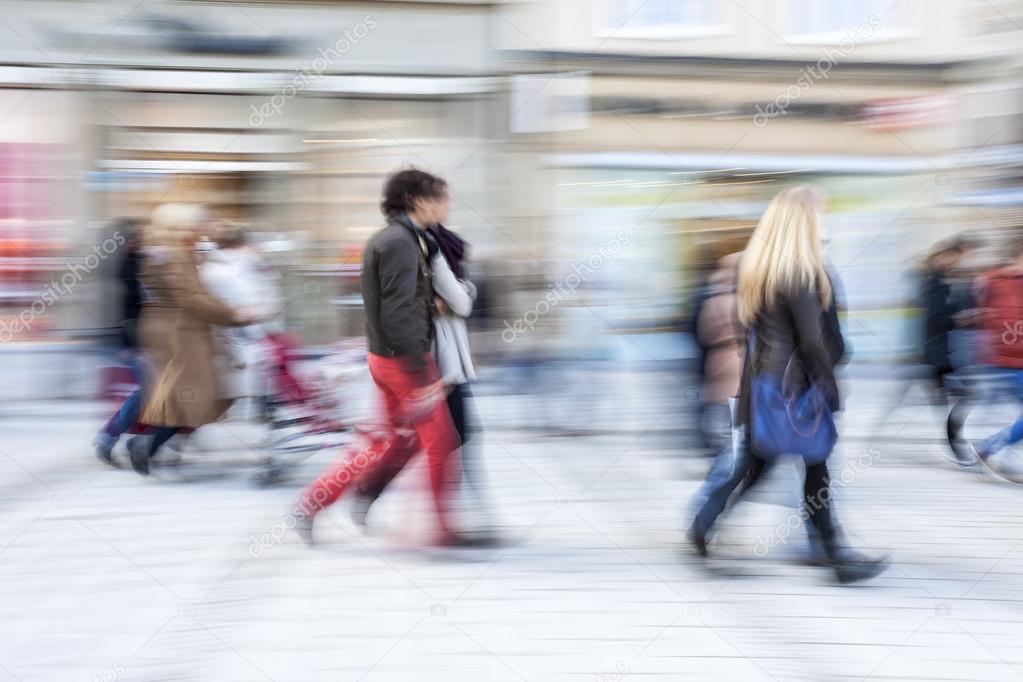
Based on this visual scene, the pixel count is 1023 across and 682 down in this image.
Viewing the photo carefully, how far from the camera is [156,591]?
4.91 meters

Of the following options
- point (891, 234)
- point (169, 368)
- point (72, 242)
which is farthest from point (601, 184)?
point (169, 368)

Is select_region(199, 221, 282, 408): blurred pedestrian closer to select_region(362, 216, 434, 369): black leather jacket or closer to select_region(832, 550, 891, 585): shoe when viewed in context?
select_region(362, 216, 434, 369): black leather jacket

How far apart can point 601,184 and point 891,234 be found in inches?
159

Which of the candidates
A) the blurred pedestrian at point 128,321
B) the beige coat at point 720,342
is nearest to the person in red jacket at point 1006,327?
the beige coat at point 720,342

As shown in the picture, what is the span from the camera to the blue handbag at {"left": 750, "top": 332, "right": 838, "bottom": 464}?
4938mm

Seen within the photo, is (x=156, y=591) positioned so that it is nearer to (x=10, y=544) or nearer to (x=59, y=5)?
(x=10, y=544)

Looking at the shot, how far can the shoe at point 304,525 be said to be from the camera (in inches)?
220

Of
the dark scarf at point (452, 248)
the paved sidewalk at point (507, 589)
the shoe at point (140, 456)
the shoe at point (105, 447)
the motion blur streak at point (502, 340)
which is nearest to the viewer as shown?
the paved sidewalk at point (507, 589)

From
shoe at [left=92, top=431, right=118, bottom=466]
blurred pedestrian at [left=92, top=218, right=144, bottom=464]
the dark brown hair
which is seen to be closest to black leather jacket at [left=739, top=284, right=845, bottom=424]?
the dark brown hair

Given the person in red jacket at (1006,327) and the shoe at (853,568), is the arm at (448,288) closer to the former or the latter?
the shoe at (853,568)

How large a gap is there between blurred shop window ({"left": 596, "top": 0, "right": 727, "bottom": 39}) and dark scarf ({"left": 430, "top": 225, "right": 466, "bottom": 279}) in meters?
11.1

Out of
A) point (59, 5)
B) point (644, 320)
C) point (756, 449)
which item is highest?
point (59, 5)

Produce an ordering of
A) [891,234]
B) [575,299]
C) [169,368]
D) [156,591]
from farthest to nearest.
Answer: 1. [891,234]
2. [575,299]
3. [169,368]
4. [156,591]

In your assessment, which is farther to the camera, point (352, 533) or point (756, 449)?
point (352, 533)
